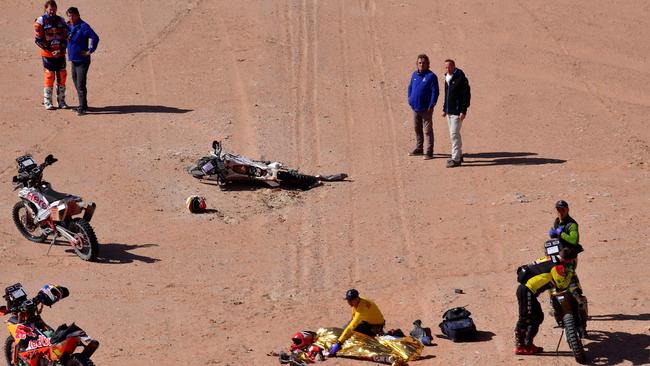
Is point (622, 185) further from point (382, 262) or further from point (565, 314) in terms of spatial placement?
point (565, 314)

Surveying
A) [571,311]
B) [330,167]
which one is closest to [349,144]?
[330,167]

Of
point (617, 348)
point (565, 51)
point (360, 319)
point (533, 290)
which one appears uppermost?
point (565, 51)

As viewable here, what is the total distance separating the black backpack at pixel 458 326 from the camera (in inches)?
546

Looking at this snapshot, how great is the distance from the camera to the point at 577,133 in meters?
21.1

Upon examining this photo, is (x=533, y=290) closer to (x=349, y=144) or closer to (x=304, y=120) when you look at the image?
(x=349, y=144)

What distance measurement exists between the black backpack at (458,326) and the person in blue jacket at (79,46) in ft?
33.3

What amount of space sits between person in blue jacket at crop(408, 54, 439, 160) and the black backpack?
634 centimetres

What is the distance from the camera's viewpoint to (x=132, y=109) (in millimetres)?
22562

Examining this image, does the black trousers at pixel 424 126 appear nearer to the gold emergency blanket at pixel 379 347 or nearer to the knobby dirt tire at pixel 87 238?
the knobby dirt tire at pixel 87 238

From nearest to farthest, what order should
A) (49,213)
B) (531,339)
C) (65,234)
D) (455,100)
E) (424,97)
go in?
1. (531,339)
2. (65,234)
3. (49,213)
4. (455,100)
5. (424,97)

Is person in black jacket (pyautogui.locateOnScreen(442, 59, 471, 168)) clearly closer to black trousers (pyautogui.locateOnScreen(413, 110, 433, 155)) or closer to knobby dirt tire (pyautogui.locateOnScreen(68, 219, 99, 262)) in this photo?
black trousers (pyautogui.locateOnScreen(413, 110, 433, 155))

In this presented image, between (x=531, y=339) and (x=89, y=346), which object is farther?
(x=531, y=339)

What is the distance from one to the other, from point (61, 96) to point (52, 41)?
115 cm

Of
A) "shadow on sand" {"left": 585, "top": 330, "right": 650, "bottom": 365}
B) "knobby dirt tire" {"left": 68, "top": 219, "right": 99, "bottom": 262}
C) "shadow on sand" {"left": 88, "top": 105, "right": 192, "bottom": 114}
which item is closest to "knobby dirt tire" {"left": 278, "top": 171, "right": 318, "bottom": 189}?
"knobby dirt tire" {"left": 68, "top": 219, "right": 99, "bottom": 262}
